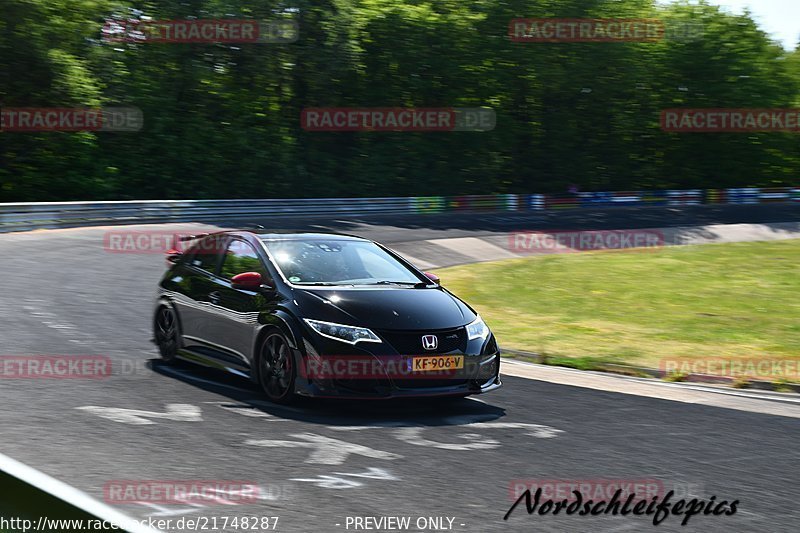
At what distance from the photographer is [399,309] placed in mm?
8250

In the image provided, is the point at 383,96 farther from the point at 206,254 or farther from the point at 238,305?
the point at 238,305

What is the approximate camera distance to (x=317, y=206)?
112ft

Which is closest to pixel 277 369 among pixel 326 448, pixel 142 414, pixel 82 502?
pixel 142 414

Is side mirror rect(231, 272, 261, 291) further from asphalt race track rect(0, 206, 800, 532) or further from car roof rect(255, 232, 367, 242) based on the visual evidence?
asphalt race track rect(0, 206, 800, 532)

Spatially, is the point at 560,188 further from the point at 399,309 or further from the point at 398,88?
the point at 399,309

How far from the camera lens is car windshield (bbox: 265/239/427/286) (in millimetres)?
8812

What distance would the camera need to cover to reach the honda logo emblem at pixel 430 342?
807cm

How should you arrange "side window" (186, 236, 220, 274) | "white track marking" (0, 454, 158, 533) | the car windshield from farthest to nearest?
"side window" (186, 236, 220, 274) → the car windshield → "white track marking" (0, 454, 158, 533)

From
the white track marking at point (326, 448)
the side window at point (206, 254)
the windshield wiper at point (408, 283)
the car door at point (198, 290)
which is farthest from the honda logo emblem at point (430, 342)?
the side window at point (206, 254)

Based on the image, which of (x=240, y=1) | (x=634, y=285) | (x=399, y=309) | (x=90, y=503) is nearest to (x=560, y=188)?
(x=240, y=1)

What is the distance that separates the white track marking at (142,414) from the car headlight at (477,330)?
2.34 metres

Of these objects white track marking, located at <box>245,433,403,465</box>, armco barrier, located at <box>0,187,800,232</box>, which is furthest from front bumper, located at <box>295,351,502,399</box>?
armco barrier, located at <box>0,187,800,232</box>

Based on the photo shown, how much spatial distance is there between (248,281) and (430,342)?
5.91ft

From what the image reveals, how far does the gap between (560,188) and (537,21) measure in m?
7.76
